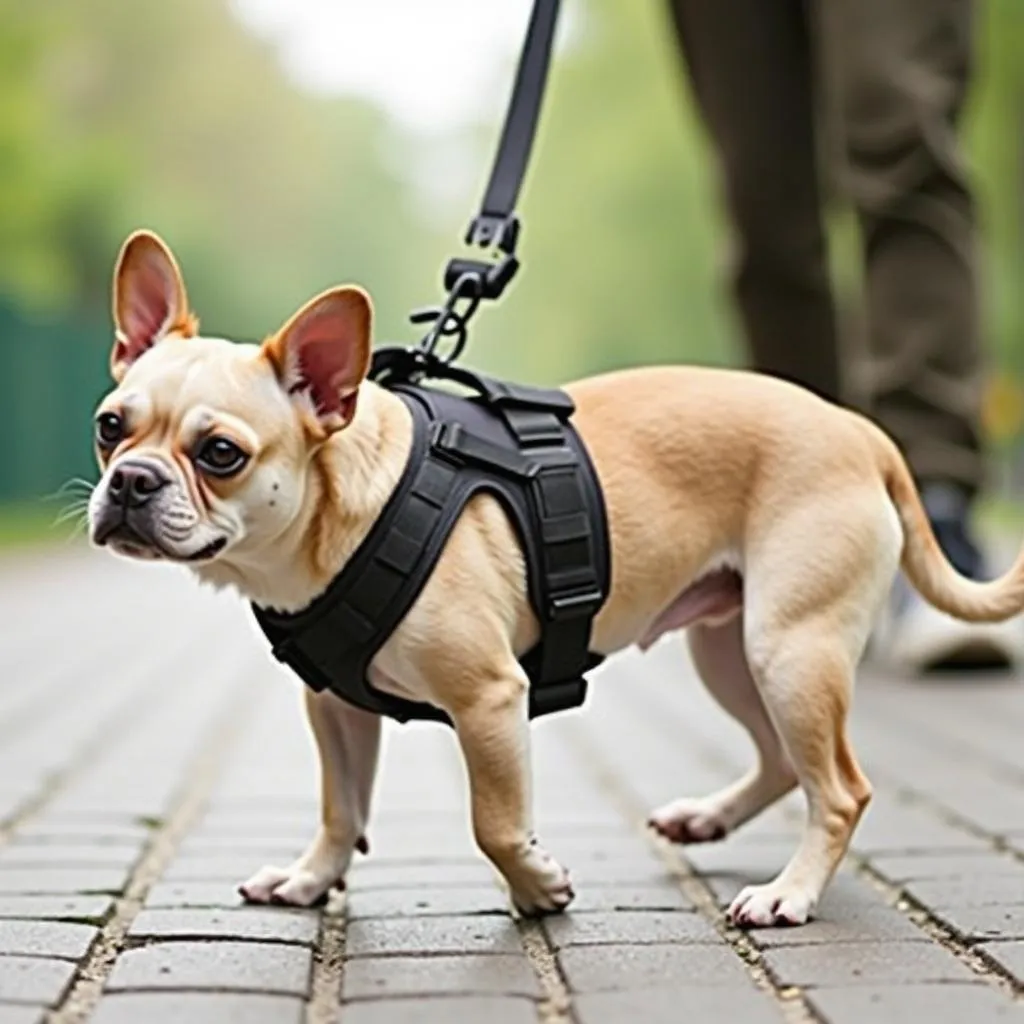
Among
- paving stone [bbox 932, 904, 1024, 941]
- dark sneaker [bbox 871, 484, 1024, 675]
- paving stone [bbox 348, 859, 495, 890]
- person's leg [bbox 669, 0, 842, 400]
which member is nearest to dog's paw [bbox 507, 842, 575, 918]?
paving stone [bbox 348, 859, 495, 890]

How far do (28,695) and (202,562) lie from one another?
3.73 metres

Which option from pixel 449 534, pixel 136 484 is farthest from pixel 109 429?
pixel 449 534

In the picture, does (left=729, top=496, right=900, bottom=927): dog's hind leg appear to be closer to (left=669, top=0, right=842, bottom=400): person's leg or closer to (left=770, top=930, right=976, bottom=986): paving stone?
(left=770, top=930, right=976, bottom=986): paving stone

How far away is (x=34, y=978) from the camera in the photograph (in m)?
2.64

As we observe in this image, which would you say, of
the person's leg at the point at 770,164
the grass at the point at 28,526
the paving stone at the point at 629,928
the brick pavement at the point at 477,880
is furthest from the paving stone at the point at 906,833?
the grass at the point at 28,526

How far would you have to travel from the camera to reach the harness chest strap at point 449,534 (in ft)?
9.93

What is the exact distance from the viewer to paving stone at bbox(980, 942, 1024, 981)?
267 cm

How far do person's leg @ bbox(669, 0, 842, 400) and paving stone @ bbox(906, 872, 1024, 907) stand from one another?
327 centimetres

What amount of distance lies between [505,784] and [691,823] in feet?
2.66

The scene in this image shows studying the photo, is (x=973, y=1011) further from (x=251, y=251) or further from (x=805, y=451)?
(x=251, y=251)

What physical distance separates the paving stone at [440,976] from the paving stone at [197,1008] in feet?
0.42

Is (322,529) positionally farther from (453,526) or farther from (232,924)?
(232,924)

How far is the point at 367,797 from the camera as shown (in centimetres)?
345

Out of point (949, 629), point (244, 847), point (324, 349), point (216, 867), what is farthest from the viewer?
point (949, 629)
